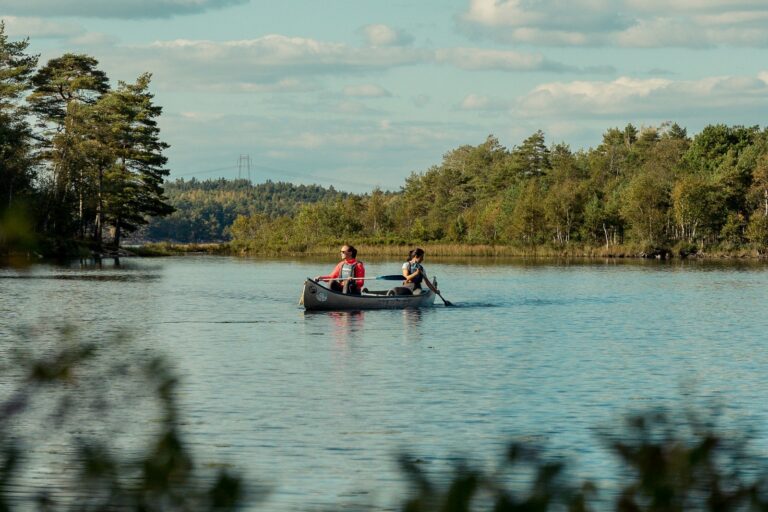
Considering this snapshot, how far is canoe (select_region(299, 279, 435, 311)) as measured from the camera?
98.3ft

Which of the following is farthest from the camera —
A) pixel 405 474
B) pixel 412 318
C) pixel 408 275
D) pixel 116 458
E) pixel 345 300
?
pixel 408 275

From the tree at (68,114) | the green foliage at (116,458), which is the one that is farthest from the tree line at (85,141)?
the green foliage at (116,458)

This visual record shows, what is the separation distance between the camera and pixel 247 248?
106250 mm

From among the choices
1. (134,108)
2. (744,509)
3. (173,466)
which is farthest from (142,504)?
(134,108)

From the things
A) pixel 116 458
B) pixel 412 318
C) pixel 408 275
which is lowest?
pixel 412 318

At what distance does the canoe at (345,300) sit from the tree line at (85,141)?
97.0 feet

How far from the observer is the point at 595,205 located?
98875mm

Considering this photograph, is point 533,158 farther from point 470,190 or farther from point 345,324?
point 345,324

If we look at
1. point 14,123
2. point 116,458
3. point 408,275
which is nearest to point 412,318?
point 408,275

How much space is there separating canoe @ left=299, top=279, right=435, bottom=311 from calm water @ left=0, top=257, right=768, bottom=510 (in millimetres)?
497

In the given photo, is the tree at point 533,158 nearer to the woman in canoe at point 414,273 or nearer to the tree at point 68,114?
the tree at point 68,114

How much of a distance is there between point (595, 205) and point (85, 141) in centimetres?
4513

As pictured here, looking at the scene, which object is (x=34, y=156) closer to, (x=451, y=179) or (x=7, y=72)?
(x=7, y=72)

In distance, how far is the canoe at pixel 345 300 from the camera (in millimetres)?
29969
